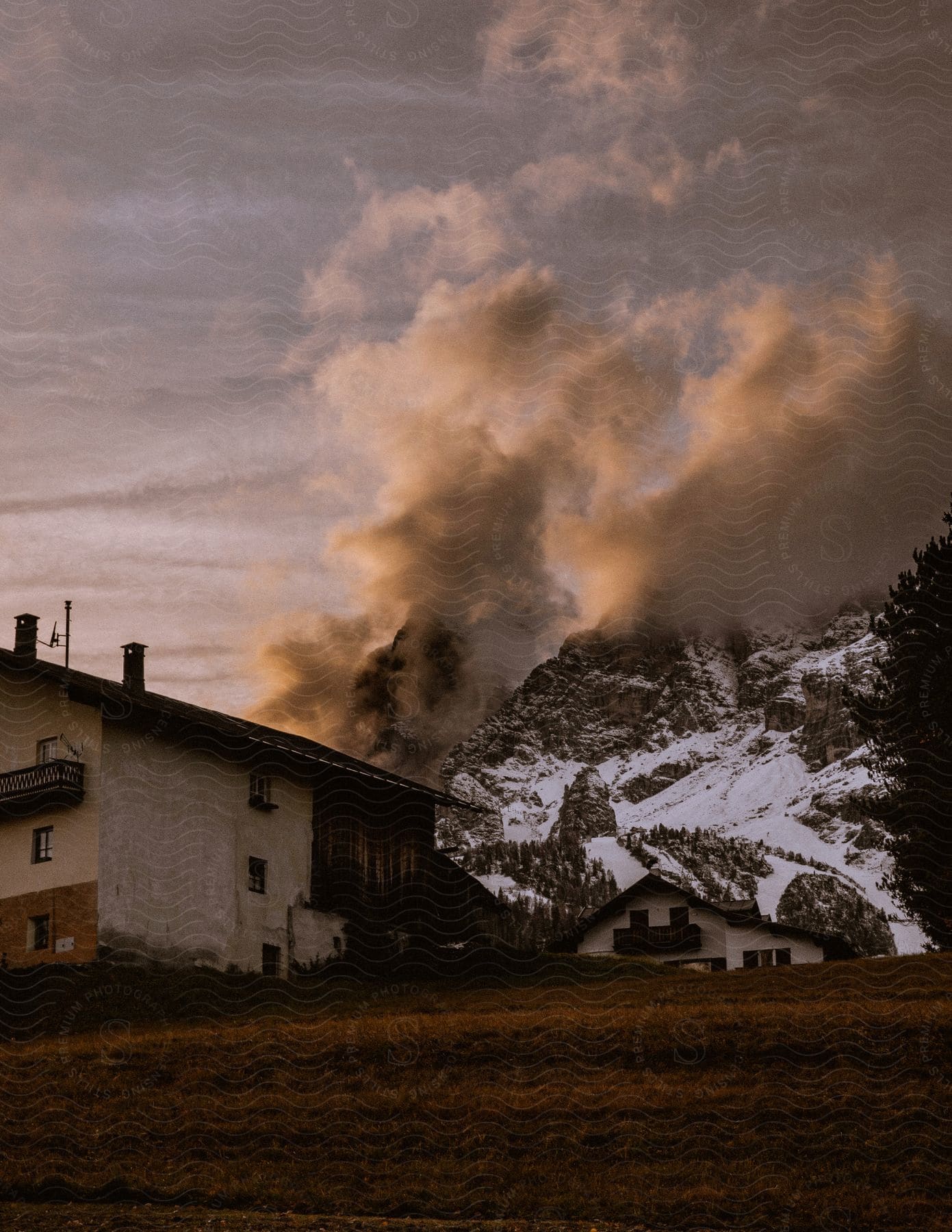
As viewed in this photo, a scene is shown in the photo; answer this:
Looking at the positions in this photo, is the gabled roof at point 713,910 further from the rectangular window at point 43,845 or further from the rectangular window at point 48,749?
the rectangular window at point 43,845

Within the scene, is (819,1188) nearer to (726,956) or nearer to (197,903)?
(197,903)

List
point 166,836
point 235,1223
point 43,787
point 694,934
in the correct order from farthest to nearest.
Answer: point 694,934 → point 166,836 → point 43,787 → point 235,1223

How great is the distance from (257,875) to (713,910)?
34.8 m

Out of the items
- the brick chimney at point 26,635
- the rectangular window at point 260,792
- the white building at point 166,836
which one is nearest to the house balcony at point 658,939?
the white building at point 166,836

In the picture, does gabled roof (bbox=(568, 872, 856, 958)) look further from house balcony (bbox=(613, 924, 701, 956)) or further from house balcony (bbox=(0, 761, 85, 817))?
house balcony (bbox=(0, 761, 85, 817))

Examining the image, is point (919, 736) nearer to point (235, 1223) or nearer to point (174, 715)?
point (174, 715)

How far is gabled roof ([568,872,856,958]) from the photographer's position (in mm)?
73000

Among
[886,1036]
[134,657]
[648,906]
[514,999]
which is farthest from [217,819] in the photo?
[648,906]

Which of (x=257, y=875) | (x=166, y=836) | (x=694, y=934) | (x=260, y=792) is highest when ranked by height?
(x=260, y=792)

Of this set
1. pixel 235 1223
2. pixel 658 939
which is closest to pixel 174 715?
pixel 235 1223

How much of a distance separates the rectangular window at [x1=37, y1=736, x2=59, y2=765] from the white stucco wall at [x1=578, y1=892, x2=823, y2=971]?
129 ft

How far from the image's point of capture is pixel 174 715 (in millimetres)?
44219

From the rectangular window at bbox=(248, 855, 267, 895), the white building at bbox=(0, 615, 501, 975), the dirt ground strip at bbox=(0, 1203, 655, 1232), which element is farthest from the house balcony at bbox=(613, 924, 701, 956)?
the dirt ground strip at bbox=(0, 1203, 655, 1232)

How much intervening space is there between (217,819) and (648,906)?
36.1 metres
